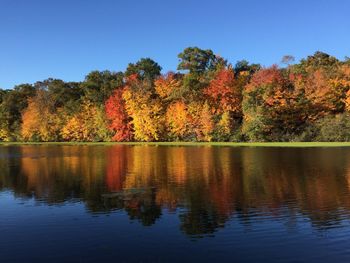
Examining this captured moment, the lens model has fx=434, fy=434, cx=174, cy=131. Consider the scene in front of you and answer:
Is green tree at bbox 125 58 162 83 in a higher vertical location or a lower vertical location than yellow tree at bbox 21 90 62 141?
higher

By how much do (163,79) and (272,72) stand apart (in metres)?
27.5

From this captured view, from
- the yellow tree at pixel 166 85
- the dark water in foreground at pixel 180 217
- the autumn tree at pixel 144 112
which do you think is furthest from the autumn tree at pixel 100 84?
the dark water in foreground at pixel 180 217

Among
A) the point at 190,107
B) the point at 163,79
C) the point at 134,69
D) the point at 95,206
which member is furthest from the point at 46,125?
the point at 95,206

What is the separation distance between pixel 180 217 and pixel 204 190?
6.63 m

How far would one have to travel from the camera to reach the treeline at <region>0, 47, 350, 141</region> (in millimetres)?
74812

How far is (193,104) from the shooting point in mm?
86750

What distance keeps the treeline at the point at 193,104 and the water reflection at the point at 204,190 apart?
3740 centimetres

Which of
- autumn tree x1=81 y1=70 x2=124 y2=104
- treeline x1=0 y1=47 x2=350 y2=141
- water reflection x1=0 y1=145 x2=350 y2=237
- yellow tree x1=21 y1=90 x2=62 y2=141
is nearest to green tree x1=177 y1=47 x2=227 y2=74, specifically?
treeline x1=0 y1=47 x2=350 y2=141

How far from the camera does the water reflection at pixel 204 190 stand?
17.8 meters

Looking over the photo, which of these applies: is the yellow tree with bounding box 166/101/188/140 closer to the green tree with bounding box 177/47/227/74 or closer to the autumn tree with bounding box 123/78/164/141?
the autumn tree with bounding box 123/78/164/141

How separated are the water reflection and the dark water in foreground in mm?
52

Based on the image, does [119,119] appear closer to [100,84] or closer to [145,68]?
[100,84]

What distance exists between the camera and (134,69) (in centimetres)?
12300

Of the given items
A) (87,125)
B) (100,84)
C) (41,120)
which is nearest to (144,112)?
(87,125)
